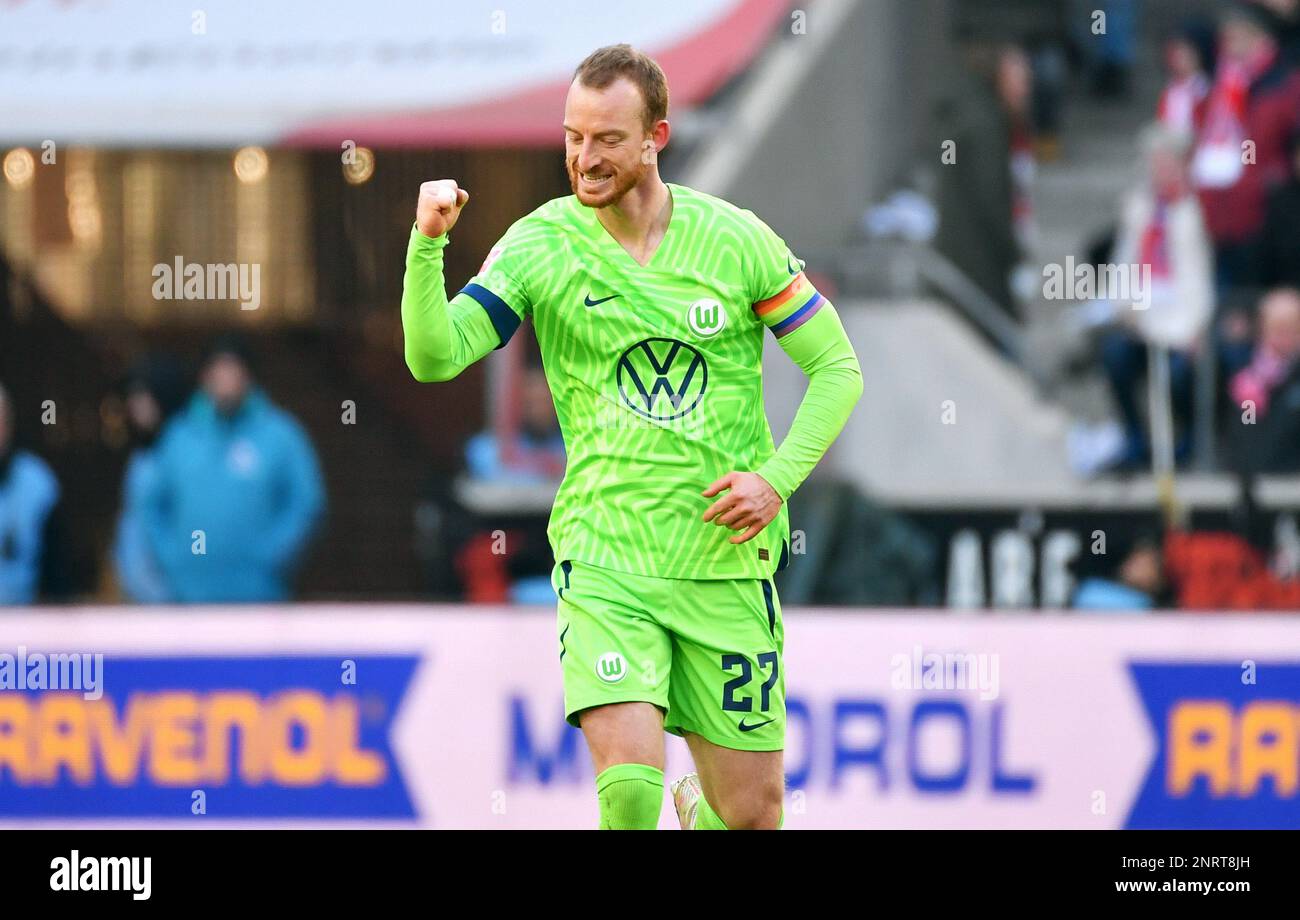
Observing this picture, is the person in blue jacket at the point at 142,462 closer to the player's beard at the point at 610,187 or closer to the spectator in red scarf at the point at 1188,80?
the spectator in red scarf at the point at 1188,80

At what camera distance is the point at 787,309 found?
18.9 ft

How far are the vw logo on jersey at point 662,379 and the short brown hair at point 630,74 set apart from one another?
57 centimetres

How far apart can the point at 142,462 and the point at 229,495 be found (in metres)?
0.50

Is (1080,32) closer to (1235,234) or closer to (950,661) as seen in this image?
(1235,234)

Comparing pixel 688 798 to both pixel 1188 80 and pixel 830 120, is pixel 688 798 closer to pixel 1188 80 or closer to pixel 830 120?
pixel 830 120

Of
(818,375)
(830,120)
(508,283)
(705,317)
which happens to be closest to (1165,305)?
(830,120)

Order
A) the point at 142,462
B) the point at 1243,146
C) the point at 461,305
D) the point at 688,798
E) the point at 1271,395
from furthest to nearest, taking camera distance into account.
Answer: the point at 1243,146
the point at 142,462
the point at 1271,395
the point at 688,798
the point at 461,305

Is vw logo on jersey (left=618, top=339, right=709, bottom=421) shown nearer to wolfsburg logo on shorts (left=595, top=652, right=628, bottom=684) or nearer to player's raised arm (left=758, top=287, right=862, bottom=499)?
player's raised arm (left=758, top=287, right=862, bottom=499)

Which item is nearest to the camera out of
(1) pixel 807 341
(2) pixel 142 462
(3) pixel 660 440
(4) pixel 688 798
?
(3) pixel 660 440

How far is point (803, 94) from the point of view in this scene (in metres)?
11.5

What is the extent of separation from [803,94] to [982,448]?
6.96 feet

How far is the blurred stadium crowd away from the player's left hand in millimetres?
4893
